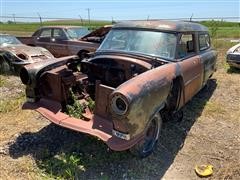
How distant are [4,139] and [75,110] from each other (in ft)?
4.17

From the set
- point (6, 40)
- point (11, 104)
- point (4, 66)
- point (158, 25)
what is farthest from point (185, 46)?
point (6, 40)

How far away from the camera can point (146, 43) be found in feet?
18.0

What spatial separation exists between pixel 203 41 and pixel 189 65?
1907 mm

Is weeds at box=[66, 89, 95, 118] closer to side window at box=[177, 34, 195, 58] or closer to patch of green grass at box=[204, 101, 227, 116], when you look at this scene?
side window at box=[177, 34, 195, 58]

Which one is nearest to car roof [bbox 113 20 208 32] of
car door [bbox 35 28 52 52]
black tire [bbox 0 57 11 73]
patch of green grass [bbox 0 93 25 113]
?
patch of green grass [bbox 0 93 25 113]

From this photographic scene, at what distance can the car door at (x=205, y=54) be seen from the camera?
6719mm

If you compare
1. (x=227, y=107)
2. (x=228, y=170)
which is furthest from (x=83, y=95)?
(x=227, y=107)

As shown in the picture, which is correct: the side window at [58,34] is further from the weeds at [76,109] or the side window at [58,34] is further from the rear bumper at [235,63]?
the weeds at [76,109]

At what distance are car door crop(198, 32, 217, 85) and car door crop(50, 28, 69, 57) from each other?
5.29 m

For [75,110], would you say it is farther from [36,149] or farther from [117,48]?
[117,48]

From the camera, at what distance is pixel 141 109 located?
12.8 ft

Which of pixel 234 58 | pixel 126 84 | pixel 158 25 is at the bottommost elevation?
pixel 234 58

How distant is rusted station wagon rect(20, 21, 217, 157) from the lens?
12.8 feet

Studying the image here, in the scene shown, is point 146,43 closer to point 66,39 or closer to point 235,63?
point 235,63
